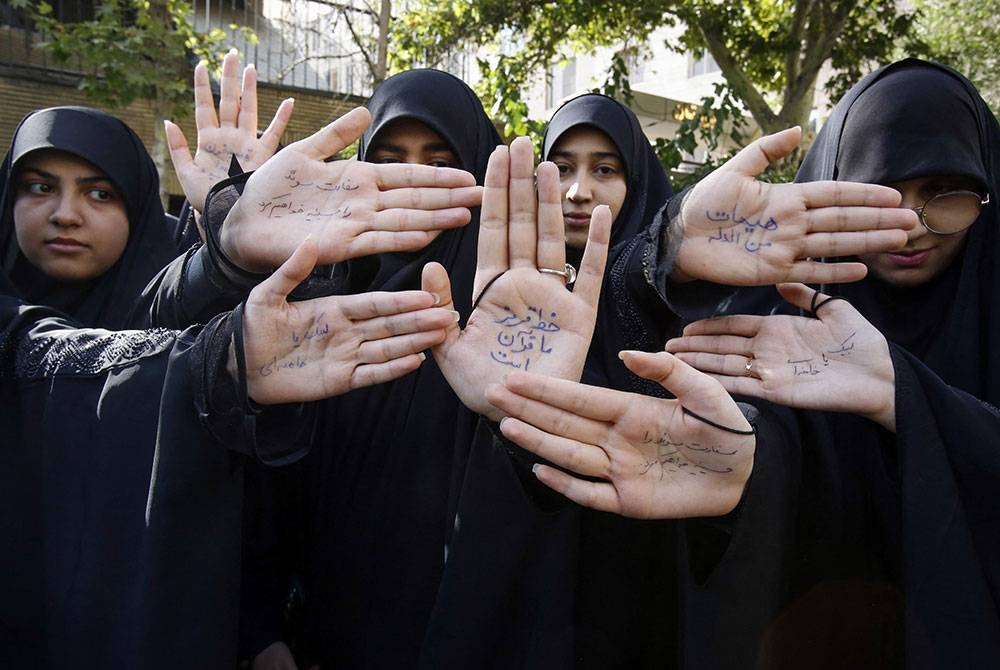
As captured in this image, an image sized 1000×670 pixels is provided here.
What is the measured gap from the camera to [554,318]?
142 centimetres

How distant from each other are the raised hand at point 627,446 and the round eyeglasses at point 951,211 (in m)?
0.79

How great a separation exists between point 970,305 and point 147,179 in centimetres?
223

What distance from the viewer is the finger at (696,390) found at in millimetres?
1220

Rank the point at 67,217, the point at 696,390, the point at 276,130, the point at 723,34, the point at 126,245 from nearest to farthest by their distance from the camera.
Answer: the point at 696,390, the point at 276,130, the point at 67,217, the point at 126,245, the point at 723,34

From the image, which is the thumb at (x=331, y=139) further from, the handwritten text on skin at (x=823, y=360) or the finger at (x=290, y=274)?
the handwritten text on skin at (x=823, y=360)

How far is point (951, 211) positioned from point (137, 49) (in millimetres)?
5725

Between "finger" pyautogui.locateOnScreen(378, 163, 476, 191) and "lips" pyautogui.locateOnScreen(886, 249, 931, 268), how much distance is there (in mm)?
962

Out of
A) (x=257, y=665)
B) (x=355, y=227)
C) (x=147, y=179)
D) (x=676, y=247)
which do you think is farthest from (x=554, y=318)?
(x=147, y=179)

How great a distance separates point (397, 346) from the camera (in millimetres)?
1383

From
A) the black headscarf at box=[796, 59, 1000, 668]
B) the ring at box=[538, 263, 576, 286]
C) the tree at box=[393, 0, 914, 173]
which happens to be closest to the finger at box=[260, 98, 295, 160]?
the ring at box=[538, 263, 576, 286]

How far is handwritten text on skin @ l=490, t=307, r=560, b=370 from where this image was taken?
1412 millimetres

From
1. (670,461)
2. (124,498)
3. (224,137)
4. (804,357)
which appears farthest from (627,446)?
(224,137)

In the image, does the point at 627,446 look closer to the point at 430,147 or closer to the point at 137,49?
the point at 430,147

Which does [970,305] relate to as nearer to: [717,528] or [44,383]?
[717,528]
